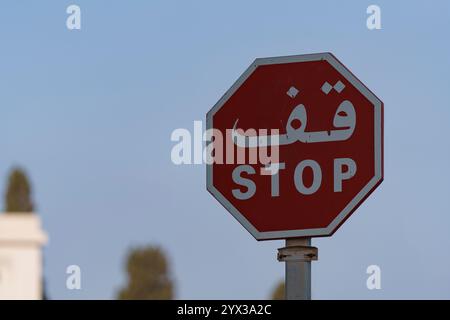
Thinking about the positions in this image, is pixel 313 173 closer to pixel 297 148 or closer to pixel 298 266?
pixel 297 148

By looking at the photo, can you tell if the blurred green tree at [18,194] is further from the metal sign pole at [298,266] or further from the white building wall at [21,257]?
the metal sign pole at [298,266]

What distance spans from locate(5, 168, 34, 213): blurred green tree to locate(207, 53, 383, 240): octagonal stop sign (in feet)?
35.9

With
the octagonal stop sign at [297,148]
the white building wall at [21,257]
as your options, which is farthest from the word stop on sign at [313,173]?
the white building wall at [21,257]

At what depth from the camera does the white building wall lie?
1159cm

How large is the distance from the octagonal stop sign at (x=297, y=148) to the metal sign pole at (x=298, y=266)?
0.08m

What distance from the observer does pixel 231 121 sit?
24.6 ft

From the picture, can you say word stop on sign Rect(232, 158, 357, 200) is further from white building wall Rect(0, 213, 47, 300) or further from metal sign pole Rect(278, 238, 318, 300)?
white building wall Rect(0, 213, 47, 300)

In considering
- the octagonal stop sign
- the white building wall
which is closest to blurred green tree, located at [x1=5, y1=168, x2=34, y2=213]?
the white building wall

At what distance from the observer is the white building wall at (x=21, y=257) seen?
1159 cm

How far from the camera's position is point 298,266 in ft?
23.3

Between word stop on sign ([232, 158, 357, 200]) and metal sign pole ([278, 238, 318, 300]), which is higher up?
word stop on sign ([232, 158, 357, 200])

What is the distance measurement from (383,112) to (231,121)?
38.6 inches
